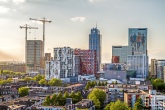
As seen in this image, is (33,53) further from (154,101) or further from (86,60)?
(154,101)

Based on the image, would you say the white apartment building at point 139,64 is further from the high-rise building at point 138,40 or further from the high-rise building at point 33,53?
the high-rise building at point 33,53

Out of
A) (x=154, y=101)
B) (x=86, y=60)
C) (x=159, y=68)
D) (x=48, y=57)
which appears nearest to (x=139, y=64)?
(x=159, y=68)

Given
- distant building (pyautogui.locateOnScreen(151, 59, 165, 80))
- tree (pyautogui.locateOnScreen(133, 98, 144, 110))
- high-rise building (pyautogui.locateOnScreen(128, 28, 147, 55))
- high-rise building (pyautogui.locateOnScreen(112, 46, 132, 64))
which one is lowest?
tree (pyautogui.locateOnScreen(133, 98, 144, 110))

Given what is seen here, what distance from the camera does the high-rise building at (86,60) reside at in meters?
71.1

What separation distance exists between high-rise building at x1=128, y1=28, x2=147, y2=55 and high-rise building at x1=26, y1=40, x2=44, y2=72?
27627mm

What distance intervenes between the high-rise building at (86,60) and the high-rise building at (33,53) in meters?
24.0

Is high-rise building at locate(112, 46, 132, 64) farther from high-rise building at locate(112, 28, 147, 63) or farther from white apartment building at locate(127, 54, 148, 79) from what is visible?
white apartment building at locate(127, 54, 148, 79)

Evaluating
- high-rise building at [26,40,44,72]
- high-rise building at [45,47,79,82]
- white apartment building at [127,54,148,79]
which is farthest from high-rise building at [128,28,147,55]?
high-rise building at [45,47,79,82]

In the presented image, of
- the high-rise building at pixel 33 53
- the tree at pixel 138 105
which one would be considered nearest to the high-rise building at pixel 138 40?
the high-rise building at pixel 33 53

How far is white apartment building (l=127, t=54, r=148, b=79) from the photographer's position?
78.9 meters

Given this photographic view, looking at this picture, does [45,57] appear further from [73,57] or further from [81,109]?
[81,109]

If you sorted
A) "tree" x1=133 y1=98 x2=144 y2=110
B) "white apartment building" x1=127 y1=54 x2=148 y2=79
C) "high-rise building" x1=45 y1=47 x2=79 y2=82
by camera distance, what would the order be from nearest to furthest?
1. "tree" x1=133 y1=98 x2=144 y2=110
2. "high-rise building" x1=45 y1=47 x2=79 y2=82
3. "white apartment building" x1=127 y1=54 x2=148 y2=79

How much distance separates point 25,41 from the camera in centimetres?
9719

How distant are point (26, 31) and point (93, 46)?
2001 cm
